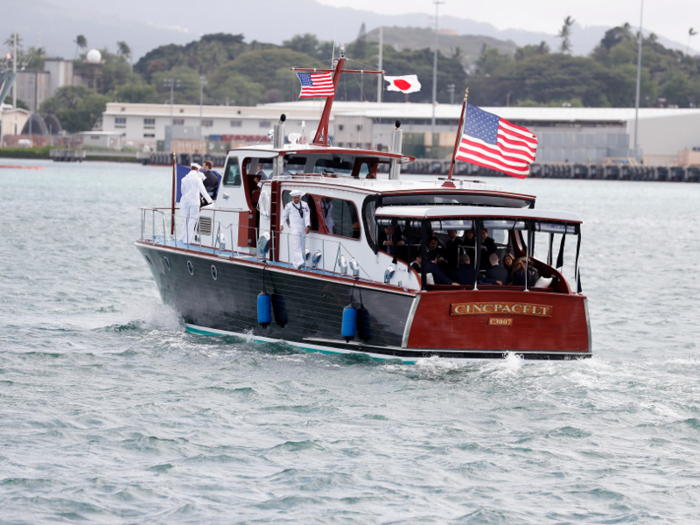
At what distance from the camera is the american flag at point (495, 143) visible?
1677cm

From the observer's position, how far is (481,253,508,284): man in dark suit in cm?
1562

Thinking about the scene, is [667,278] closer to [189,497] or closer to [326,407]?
[326,407]

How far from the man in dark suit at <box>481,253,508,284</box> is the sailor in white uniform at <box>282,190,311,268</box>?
3240 mm

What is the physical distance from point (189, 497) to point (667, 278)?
2427cm

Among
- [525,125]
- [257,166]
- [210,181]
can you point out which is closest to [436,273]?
[257,166]

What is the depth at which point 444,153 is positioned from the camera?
127000 mm

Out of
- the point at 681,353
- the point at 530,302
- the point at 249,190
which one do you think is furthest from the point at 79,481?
the point at 681,353

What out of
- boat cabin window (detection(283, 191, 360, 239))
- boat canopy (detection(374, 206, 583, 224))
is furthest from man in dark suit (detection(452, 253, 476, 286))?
boat cabin window (detection(283, 191, 360, 239))

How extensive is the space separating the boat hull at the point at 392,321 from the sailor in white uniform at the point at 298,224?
16.2 inches

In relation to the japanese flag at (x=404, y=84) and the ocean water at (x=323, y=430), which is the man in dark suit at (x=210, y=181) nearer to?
the ocean water at (x=323, y=430)

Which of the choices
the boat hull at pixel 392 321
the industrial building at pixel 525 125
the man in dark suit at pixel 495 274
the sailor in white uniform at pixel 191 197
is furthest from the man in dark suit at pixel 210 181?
the industrial building at pixel 525 125

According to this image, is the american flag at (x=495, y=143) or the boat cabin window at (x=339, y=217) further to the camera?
the american flag at (x=495, y=143)

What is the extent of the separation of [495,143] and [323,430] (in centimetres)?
643

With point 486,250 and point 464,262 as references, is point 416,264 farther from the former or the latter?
point 486,250
